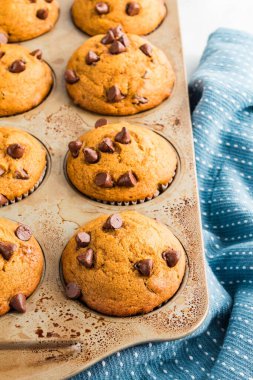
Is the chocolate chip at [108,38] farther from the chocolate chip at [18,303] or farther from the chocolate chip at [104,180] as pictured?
the chocolate chip at [18,303]

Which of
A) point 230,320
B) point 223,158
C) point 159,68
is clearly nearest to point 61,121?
point 159,68

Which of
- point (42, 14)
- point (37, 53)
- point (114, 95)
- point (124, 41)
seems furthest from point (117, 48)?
point (42, 14)

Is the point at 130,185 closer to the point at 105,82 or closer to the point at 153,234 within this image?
the point at 153,234

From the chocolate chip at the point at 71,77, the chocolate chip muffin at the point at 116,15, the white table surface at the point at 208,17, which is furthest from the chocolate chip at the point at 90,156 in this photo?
the white table surface at the point at 208,17

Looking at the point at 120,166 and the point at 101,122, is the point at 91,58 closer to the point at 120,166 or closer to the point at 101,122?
the point at 101,122

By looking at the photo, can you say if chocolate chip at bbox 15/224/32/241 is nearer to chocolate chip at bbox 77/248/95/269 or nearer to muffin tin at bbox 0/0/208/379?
muffin tin at bbox 0/0/208/379

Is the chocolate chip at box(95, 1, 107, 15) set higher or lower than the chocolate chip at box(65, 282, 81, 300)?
higher

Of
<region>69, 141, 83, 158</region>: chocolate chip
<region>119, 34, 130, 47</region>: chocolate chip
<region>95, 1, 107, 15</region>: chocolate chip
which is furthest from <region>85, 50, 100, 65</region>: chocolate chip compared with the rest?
<region>69, 141, 83, 158</region>: chocolate chip

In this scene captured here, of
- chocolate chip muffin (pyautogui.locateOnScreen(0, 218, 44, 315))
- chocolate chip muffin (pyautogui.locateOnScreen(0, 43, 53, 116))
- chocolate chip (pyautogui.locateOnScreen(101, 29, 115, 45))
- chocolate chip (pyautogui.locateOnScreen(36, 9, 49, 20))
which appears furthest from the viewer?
chocolate chip (pyautogui.locateOnScreen(36, 9, 49, 20))
